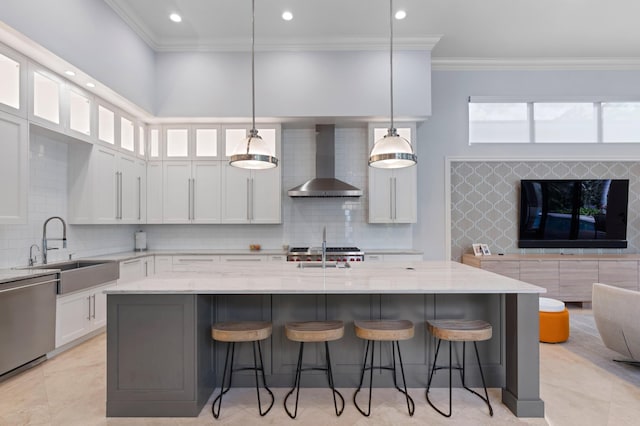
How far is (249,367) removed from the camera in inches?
110

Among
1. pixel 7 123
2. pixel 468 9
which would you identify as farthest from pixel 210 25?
pixel 468 9

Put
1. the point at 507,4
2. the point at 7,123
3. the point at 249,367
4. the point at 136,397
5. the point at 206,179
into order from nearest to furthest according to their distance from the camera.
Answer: the point at 136,397, the point at 249,367, the point at 7,123, the point at 507,4, the point at 206,179

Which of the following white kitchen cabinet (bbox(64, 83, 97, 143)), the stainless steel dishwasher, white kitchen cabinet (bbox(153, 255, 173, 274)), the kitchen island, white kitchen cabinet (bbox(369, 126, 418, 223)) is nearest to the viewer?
the kitchen island

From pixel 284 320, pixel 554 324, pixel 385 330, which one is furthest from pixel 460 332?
pixel 554 324

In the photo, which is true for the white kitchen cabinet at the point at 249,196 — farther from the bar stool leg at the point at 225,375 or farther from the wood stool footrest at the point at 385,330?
the wood stool footrest at the point at 385,330

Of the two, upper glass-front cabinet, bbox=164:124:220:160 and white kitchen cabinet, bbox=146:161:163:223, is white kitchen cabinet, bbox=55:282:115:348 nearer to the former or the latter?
white kitchen cabinet, bbox=146:161:163:223

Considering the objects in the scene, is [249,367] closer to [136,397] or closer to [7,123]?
[136,397]

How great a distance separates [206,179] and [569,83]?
19.3 feet

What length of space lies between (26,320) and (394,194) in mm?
4315

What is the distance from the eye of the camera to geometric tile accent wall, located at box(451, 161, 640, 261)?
18.6 ft

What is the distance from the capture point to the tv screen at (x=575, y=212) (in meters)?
5.58

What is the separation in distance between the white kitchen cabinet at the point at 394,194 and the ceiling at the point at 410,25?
1.36m

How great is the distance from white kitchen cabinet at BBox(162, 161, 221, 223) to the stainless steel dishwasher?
2.07 meters

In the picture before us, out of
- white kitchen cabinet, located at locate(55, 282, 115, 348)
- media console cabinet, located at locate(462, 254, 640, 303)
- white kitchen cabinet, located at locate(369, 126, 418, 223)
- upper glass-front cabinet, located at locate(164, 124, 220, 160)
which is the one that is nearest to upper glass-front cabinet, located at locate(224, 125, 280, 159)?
upper glass-front cabinet, located at locate(164, 124, 220, 160)
